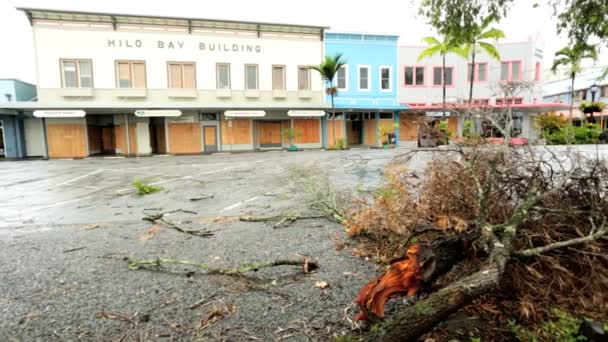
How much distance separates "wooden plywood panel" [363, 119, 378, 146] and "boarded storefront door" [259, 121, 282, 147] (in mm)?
6114

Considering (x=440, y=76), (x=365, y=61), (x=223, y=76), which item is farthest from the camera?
(x=440, y=76)

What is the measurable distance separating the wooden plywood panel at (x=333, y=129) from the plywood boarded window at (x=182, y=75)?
29.2ft

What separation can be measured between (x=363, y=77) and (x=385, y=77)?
61.9 inches

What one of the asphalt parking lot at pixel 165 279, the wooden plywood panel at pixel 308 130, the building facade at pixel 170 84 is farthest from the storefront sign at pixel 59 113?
the asphalt parking lot at pixel 165 279

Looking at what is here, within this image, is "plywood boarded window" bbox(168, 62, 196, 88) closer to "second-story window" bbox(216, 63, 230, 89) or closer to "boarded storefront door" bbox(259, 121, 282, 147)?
"second-story window" bbox(216, 63, 230, 89)

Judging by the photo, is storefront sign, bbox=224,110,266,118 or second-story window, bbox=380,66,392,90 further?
second-story window, bbox=380,66,392,90

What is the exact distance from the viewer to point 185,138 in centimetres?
2209

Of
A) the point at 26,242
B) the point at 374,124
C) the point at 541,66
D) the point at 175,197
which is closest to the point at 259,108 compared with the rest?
the point at 374,124

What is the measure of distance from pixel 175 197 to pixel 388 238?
5.07m

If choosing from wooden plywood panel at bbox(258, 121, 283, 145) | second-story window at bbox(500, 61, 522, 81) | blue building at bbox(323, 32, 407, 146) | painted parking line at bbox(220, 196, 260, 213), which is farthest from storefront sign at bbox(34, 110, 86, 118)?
second-story window at bbox(500, 61, 522, 81)

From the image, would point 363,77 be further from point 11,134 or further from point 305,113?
point 11,134

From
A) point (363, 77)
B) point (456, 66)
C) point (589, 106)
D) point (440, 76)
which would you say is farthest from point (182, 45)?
point (589, 106)

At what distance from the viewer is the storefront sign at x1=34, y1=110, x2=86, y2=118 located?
19.0m

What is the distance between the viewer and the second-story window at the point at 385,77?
2456cm
